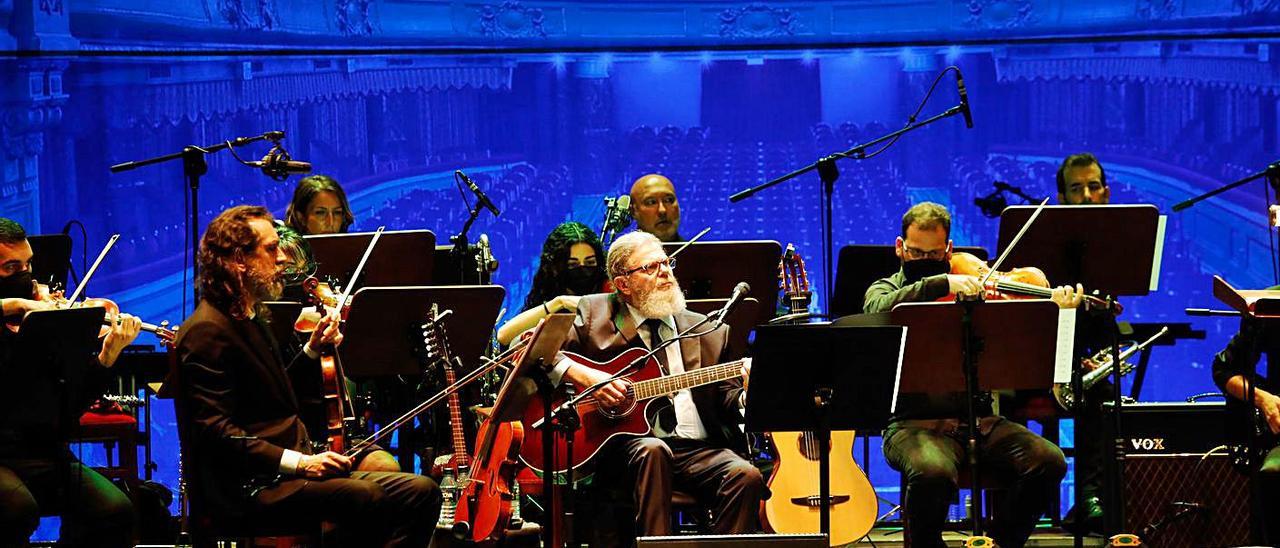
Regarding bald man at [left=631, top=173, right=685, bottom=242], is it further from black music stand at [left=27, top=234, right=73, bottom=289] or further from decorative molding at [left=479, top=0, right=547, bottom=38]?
black music stand at [left=27, top=234, right=73, bottom=289]

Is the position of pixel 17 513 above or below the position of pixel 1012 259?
below

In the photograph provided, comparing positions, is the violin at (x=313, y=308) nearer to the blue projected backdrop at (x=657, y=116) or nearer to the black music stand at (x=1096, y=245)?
the black music stand at (x=1096, y=245)

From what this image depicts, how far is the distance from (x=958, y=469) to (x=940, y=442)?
12 centimetres

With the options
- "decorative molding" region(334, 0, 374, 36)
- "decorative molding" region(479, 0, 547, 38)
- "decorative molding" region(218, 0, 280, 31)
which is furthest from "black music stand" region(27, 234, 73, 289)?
"decorative molding" region(479, 0, 547, 38)

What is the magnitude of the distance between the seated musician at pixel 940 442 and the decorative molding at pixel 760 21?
2.81 m

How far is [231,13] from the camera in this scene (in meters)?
7.79

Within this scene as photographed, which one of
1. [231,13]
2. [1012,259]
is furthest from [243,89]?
[1012,259]

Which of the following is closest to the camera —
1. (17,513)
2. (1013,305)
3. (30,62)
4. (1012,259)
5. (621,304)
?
(17,513)

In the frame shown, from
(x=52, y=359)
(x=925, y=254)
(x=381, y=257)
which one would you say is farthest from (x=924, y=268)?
(x=52, y=359)

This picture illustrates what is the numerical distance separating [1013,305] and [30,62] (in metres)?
5.50

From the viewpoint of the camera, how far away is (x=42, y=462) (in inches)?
189

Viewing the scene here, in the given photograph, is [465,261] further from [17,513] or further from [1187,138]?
[1187,138]

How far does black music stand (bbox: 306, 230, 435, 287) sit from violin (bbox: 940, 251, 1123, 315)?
2077 millimetres

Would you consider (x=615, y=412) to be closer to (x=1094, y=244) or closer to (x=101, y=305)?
(x=101, y=305)
